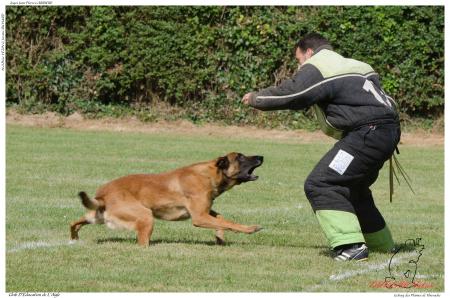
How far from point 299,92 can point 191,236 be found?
226 cm

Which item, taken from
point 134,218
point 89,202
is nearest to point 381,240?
point 134,218

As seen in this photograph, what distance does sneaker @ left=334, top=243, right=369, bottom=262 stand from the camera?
802cm

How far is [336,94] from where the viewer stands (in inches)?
316

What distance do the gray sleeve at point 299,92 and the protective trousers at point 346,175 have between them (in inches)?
19.7

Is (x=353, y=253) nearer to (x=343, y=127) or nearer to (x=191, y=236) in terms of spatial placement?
(x=343, y=127)

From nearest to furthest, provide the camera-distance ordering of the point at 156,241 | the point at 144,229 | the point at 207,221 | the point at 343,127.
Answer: the point at 343,127, the point at 144,229, the point at 207,221, the point at 156,241

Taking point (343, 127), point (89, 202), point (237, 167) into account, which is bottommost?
point (89, 202)

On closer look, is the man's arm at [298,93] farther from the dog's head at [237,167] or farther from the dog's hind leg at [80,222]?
the dog's hind leg at [80,222]

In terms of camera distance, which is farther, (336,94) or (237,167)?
(237,167)

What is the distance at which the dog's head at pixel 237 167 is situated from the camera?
8.86 metres

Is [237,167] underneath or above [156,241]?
above

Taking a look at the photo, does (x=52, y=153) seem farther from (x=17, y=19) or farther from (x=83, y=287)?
(x=83, y=287)

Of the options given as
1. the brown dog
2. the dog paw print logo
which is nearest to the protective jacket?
the brown dog

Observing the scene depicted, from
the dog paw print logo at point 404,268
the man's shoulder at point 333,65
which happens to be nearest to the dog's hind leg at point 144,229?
the man's shoulder at point 333,65
